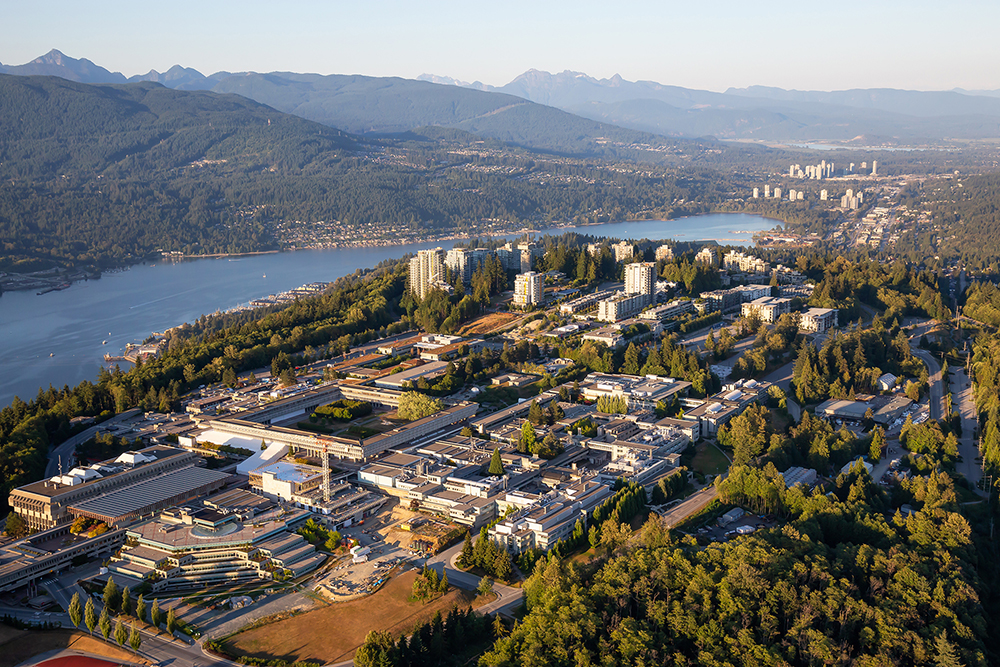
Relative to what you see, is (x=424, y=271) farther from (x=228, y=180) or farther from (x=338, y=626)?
(x=228, y=180)

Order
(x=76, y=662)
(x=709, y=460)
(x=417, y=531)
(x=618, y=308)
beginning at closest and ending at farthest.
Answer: (x=76, y=662), (x=417, y=531), (x=709, y=460), (x=618, y=308)

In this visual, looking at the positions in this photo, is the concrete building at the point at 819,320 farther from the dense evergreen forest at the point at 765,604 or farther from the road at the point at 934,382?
the dense evergreen forest at the point at 765,604

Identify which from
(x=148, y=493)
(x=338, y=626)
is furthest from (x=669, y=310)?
(x=338, y=626)

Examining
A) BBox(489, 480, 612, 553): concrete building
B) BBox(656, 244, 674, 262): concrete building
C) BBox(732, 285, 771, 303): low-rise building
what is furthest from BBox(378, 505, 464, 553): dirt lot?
BBox(656, 244, 674, 262): concrete building

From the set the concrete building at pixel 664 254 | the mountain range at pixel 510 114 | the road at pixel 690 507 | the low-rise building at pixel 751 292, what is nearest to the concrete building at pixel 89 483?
the road at pixel 690 507

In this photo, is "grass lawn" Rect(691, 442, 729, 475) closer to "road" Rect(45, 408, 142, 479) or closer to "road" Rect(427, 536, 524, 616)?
"road" Rect(427, 536, 524, 616)

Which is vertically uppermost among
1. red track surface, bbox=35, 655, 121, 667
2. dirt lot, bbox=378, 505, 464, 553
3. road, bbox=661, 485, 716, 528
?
road, bbox=661, 485, 716, 528
